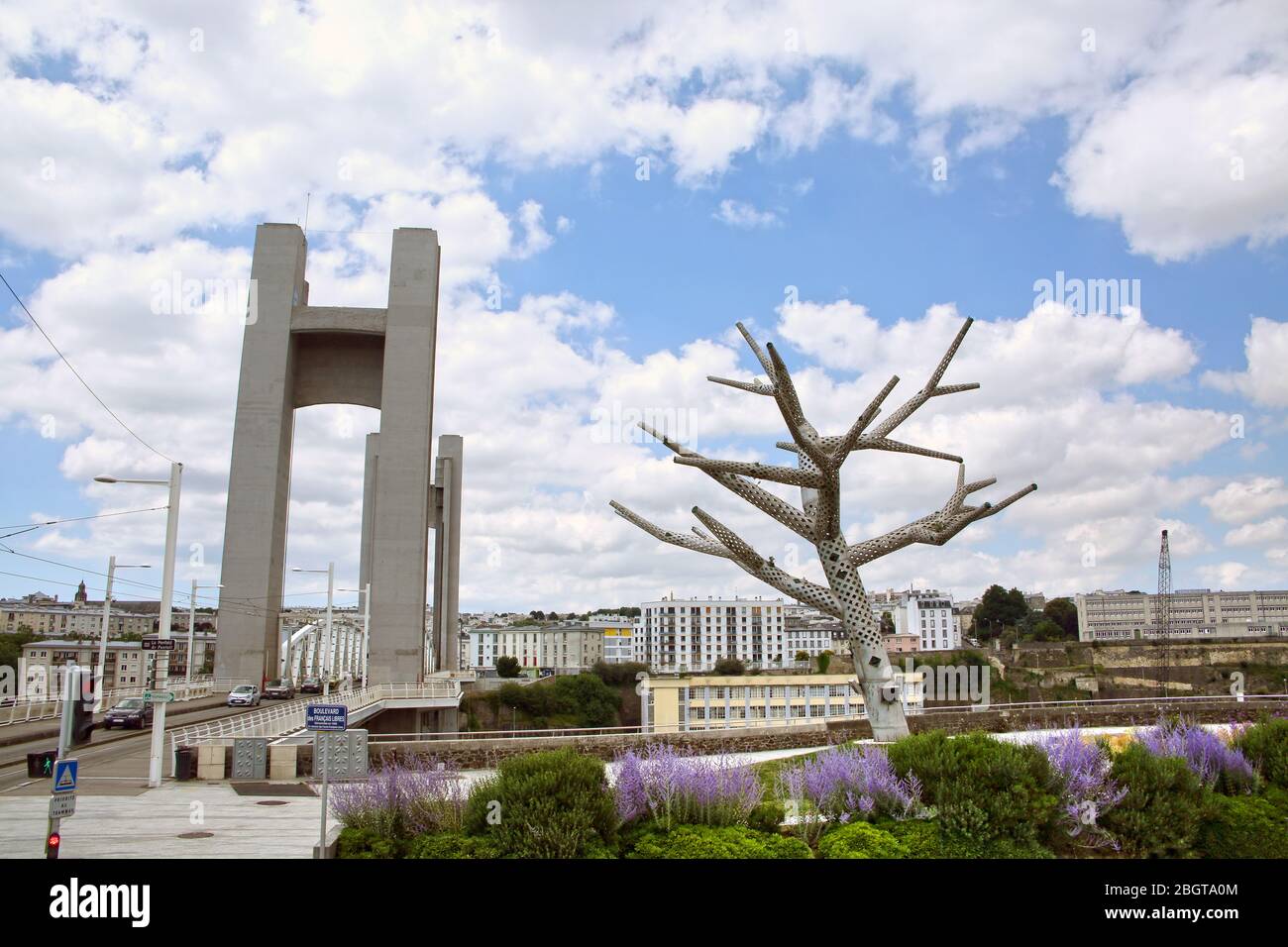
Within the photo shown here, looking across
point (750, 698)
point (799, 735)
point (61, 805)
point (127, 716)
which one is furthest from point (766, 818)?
point (750, 698)

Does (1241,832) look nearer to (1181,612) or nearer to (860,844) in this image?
(860,844)

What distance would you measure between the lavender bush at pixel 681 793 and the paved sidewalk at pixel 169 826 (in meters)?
3.94

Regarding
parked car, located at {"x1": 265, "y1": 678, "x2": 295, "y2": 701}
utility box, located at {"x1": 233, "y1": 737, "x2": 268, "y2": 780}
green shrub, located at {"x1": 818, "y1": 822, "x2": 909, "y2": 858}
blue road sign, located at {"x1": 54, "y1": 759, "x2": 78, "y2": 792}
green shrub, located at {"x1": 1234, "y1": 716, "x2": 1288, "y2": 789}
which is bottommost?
parked car, located at {"x1": 265, "y1": 678, "x2": 295, "y2": 701}

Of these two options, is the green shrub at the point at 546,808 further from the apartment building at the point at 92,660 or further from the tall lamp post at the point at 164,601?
the apartment building at the point at 92,660

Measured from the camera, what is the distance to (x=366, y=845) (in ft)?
35.2

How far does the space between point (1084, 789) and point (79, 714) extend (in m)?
12.3

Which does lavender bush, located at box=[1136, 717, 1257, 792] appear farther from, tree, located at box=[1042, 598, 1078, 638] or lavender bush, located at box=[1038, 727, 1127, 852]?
tree, located at box=[1042, 598, 1078, 638]

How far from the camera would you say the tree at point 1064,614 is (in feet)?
531

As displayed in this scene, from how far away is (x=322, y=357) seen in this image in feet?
184

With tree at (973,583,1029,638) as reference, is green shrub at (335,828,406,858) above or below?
below

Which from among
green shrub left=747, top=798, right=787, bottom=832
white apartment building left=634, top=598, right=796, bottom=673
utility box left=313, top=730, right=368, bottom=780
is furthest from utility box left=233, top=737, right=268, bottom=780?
white apartment building left=634, top=598, right=796, bottom=673

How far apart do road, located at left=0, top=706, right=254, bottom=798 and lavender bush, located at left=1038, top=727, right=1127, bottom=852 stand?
15.9 metres

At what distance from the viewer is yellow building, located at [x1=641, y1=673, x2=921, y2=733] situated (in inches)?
2867
